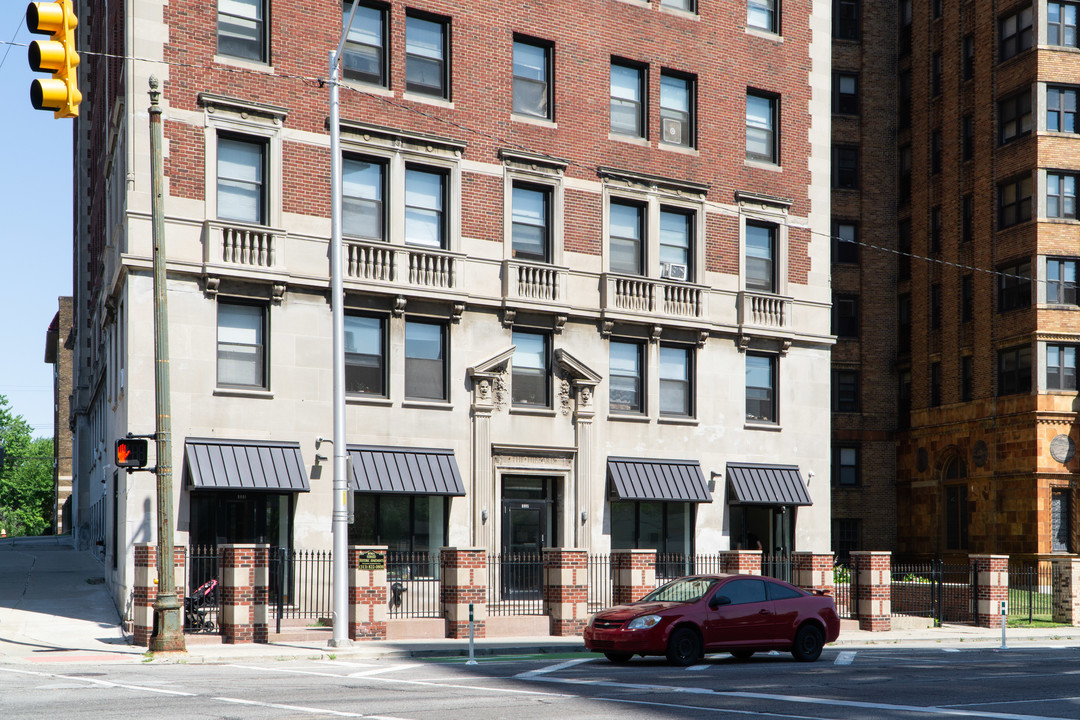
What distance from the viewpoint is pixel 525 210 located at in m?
32.9

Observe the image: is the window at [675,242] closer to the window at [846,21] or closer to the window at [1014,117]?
the window at [1014,117]

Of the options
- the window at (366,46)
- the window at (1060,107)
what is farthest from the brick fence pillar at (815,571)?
the window at (1060,107)

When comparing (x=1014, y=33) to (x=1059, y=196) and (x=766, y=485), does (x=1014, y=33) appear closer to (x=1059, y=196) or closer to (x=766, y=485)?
(x=1059, y=196)

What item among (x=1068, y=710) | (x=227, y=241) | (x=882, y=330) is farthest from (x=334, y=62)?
(x=882, y=330)

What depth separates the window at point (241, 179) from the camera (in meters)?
28.4

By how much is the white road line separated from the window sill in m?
13.6

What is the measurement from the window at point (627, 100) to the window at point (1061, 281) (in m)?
19.8

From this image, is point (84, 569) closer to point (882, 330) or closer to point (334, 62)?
point (334, 62)

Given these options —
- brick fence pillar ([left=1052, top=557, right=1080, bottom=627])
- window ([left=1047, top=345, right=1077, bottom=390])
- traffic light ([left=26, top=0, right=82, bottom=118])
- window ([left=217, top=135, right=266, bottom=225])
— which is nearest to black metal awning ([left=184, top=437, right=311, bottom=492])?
window ([left=217, top=135, right=266, bottom=225])

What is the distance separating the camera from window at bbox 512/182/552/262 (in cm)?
3269

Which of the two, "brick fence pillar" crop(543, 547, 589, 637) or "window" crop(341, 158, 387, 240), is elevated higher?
"window" crop(341, 158, 387, 240)

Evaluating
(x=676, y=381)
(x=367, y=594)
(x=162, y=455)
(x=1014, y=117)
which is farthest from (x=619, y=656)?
(x=1014, y=117)

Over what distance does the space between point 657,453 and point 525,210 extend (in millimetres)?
7549

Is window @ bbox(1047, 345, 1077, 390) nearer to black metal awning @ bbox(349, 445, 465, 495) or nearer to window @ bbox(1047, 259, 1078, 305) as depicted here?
window @ bbox(1047, 259, 1078, 305)
